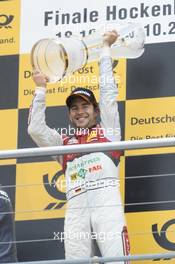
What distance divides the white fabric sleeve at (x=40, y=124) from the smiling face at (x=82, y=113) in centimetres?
10

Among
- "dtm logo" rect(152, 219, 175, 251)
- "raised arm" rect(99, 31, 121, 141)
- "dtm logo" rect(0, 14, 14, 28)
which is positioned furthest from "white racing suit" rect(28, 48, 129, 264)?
"dtm logo" rect(0, 14, 14, 28)

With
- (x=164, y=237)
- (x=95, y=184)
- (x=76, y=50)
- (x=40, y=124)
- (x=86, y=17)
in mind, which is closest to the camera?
(x=95, y=184)

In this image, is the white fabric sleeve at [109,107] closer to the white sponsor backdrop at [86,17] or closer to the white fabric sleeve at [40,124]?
the white fabric sleeve at [40,124]

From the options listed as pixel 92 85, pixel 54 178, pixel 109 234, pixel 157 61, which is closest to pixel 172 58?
pixel 157 61

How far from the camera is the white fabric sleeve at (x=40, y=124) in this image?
3.95 meters

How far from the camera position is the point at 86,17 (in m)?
4.52

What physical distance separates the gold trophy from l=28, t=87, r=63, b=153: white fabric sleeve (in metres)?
0.28

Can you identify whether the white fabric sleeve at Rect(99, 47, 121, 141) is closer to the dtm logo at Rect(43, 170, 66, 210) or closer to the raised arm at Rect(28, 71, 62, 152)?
the raised arm at Rect(28, 71, 62, 152)

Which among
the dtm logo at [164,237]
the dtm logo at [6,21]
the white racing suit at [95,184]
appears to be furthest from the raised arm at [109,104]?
the dtm logo at [6,21]

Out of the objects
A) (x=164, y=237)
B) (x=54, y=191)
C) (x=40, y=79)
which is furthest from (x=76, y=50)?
(x=164, y=237)

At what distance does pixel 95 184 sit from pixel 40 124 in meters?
0.33

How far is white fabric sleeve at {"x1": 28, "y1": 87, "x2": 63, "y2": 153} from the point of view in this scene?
13.0ft

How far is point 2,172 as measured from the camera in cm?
442

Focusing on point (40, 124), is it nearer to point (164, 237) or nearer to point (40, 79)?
point (40, 79)
